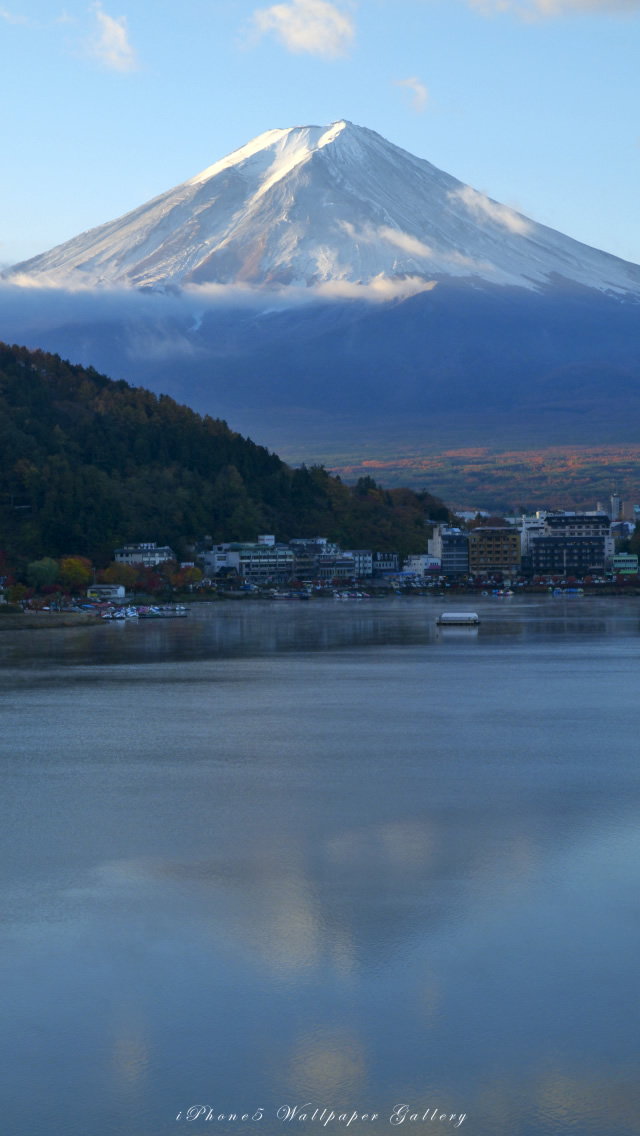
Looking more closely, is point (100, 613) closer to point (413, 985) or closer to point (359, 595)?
point (359, 595)

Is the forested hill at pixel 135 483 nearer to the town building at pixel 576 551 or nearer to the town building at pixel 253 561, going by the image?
the town building at pixel 253 561

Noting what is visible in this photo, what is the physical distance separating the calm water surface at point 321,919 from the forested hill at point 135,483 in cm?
2993

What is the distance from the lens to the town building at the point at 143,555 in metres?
43.6

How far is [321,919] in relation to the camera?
634 cm

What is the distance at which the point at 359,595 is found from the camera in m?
49.7

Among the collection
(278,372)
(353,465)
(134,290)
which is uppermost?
(134,290)

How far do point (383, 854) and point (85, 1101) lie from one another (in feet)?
10.7

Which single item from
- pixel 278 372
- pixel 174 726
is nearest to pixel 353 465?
pixel 278 372

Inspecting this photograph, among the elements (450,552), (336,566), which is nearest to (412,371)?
(450,552)

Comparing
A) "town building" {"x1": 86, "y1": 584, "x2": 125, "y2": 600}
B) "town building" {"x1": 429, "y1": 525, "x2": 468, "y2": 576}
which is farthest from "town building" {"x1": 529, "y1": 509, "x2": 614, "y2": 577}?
"town building" {"x1": 86, "y1": 584, "x2": 125, "y2": 600}

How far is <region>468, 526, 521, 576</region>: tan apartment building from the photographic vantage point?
58969 mm

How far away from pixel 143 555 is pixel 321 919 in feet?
126

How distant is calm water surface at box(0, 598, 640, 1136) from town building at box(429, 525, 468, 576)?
45.2m

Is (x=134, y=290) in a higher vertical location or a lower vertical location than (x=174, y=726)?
higher
